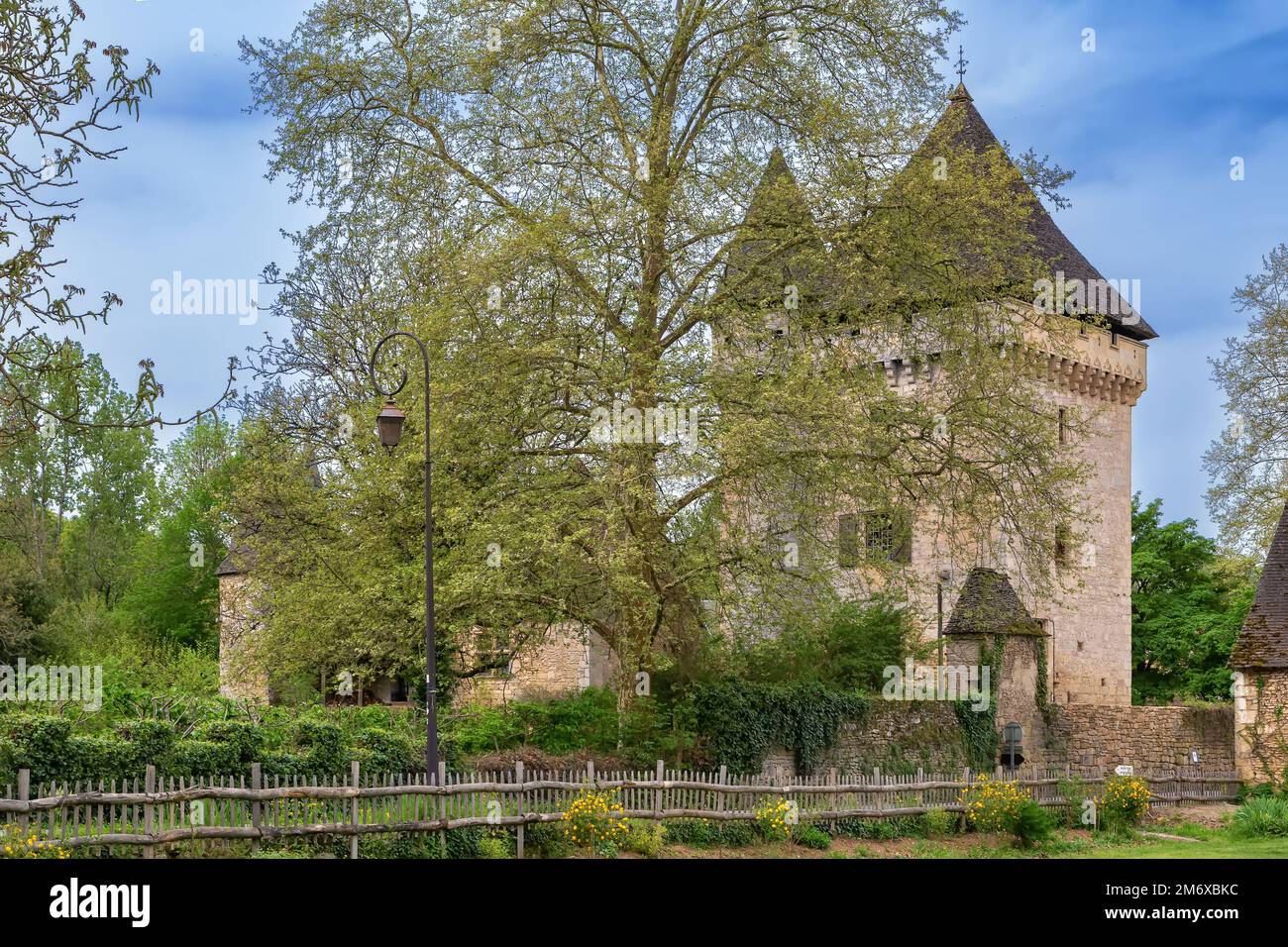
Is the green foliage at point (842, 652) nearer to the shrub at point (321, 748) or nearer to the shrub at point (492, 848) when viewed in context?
the shrub at point (492, 848)

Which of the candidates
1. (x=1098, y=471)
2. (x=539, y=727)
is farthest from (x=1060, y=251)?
(x=539, y=727)

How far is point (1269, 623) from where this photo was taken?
30469 millimetres

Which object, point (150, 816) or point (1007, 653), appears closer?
point (150, 816)

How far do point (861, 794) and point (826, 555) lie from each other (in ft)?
13.8

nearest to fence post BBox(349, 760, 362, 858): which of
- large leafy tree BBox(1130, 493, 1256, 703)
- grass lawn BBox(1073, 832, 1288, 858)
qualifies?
grass lawn BBox(1073, 832, 1288, 858)

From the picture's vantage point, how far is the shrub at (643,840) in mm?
20000

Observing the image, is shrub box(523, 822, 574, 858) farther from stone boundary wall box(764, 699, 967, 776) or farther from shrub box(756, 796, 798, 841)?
stone boundary wall box(764, 699, 967, 776)

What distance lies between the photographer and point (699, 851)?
69.3ft

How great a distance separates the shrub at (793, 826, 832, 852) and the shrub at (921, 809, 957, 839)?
2.77m

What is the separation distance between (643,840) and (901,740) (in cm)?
1020

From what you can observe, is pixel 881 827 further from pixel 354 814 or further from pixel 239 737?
pixel 239 737

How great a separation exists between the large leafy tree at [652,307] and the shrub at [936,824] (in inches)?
168

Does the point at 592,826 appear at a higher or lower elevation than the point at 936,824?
higher
